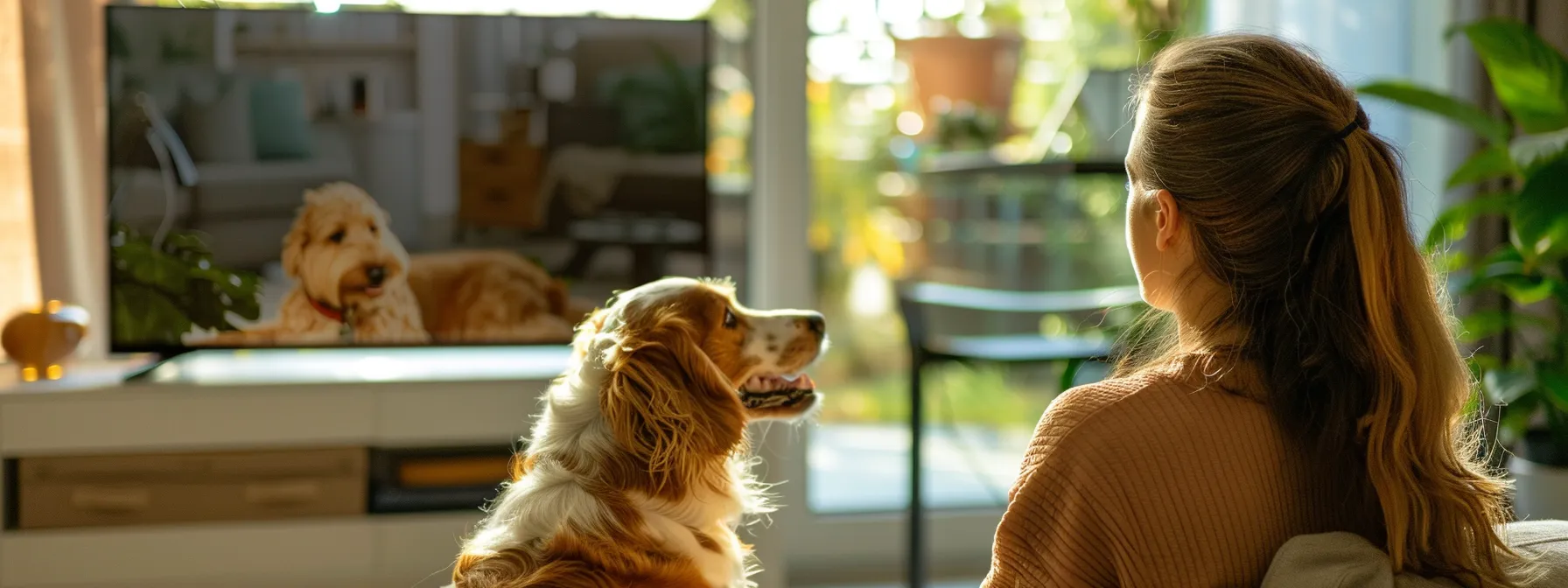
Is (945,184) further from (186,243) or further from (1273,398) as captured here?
(1273,398)

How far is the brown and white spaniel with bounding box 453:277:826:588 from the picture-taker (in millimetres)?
1333

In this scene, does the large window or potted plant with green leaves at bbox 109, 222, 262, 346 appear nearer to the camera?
potted plant with green leaves at bbox 109, 222, 262, 346

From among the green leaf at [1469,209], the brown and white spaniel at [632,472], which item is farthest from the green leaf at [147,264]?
the green leaf at [1469,209]

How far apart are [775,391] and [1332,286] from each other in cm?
88

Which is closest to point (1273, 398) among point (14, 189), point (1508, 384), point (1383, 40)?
point (1508, 384)

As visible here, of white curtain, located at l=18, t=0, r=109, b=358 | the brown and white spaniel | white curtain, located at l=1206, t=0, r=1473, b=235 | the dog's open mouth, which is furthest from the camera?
white curtain, located at l=1206, t=0, r=1473, b=235

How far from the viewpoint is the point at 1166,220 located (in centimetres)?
111

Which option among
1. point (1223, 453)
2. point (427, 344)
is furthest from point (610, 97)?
point (1223, 453)

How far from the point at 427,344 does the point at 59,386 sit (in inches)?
28.7

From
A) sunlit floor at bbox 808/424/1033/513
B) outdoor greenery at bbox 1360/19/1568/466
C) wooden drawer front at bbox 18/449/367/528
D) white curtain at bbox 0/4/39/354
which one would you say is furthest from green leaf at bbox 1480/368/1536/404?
white curtain at bbox 0/4/39/354

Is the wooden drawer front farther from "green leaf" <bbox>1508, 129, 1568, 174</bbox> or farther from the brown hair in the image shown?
"green leaf" <bbox>1508, 129, 1568, 174</bbox>

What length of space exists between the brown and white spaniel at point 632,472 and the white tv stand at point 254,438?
1176mm

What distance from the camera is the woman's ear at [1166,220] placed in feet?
3.60

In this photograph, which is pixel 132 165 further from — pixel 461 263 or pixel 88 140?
pixel 461 263
